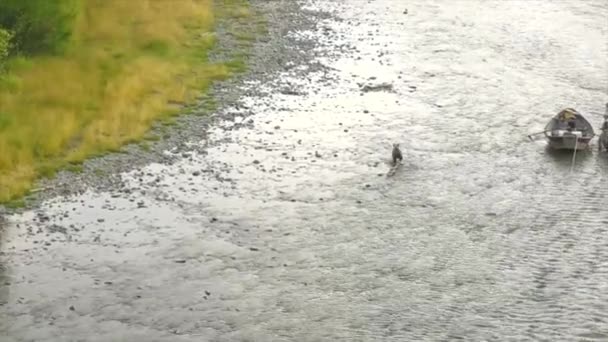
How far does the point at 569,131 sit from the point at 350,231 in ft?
41.8

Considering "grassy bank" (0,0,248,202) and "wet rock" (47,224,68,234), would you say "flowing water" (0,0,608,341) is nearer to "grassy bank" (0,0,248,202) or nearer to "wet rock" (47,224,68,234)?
"wet rock" (47,224,68,234)

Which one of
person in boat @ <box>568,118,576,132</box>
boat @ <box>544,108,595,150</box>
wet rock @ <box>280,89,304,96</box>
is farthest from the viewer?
wet rock @ <box>280,89,304,96</box>

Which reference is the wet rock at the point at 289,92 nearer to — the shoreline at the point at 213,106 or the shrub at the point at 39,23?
the shoreline at the point at 213,106

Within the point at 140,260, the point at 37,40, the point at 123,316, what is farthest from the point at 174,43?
the point at 123,316

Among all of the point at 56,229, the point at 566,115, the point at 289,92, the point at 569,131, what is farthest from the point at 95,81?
the point at 569,131

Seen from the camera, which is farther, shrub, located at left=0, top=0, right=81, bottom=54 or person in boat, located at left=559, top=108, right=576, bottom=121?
shrub, located at left=0, top=0, right=81, bottom=54

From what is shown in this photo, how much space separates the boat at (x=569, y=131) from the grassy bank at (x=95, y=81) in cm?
1763

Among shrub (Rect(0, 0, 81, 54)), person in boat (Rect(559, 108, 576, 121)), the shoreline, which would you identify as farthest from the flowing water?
shrub (Rect(0, 0, 81, 54))

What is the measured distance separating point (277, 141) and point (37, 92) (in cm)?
1162

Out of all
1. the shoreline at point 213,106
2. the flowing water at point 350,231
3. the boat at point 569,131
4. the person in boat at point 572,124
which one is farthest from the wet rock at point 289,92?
the person in boat at point 572,124

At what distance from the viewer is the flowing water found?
86.5 feet

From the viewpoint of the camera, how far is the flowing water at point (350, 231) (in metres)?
26.4

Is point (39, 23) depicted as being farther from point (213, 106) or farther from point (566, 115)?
point (566, 115)

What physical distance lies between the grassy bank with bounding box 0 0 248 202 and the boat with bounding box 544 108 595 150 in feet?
57.8
